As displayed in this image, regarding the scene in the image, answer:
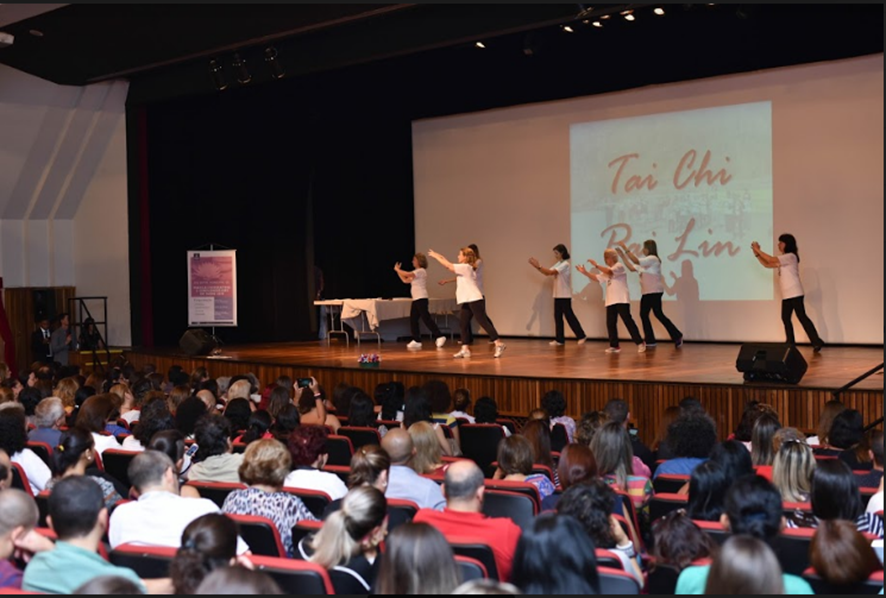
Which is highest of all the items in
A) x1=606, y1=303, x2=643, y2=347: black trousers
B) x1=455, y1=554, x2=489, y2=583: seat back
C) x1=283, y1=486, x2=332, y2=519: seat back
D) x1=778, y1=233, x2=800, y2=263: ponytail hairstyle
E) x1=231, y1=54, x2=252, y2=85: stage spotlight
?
x1=231, y1=54, x2=252, y2=85: stage spotlight

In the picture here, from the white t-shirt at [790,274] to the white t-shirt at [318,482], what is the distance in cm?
772

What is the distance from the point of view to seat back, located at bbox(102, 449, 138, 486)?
517cm

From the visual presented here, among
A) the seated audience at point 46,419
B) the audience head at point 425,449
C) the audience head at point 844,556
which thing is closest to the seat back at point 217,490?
the audience head at point 425,449

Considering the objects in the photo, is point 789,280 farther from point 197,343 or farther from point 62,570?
point 62,570

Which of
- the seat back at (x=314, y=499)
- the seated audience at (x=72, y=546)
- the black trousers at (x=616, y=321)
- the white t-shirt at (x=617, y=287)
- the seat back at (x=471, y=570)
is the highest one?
the white t-shirt at (x=617, y=287)

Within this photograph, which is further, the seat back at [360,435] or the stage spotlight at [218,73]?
the stage spotlight at [218,73]

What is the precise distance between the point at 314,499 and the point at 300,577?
130cm

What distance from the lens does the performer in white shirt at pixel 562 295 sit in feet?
42.8

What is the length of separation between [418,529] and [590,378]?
636cm

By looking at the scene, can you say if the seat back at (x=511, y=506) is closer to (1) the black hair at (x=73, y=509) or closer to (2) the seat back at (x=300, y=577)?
A: (2) the seat back at (x=300, y=577)

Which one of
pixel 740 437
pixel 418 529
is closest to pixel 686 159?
pixel 740 437

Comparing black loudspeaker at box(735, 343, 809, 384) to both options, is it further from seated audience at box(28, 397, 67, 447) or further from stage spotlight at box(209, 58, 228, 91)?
stage spotlight at box(209, 58, 228, 91)

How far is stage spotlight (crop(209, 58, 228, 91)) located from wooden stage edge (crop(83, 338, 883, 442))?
3.16 m

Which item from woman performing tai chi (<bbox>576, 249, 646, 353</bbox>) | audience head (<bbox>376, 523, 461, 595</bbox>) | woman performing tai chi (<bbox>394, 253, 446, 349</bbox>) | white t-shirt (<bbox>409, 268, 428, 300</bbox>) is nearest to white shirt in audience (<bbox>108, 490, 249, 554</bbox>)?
audience head (<bbox>376, 523, 461, 595</bbox>)
